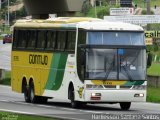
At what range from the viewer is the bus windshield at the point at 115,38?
30.6 metres

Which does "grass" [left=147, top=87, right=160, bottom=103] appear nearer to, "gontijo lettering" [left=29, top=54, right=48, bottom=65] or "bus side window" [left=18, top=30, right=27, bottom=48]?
"gontijo lettering" [left=29, top=54, right=48, bottom=65]

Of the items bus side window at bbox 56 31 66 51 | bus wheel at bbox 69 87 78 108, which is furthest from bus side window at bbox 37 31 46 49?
bus wheel at bbox 69 87 78 108

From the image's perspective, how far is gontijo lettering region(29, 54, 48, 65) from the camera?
112 ft

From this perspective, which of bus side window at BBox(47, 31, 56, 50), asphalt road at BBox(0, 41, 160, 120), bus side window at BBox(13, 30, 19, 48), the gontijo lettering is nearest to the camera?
asphalt road at BBox(0, 41, 160, 120)

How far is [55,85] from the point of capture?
109ft

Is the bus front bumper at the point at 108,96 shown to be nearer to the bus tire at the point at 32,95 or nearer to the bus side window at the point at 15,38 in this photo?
the bus tire at the point at 32,95

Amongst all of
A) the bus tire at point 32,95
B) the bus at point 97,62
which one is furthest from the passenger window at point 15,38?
the bus at point 97,62

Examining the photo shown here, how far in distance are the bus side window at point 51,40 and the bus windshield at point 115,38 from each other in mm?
2990

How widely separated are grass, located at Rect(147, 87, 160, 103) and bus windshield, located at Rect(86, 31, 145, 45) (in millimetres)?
5867

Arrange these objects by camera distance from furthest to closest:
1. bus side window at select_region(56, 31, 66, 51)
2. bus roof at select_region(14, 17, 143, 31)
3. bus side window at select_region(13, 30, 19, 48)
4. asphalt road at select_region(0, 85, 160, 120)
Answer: bus side window at select_region(13, 30, 19, 48), bus side window at select_region(56, 31, 66, 51), bus roof at select_region(14, 17, 143, 31), asphalt road at select_region(0, 85, 160, 120)

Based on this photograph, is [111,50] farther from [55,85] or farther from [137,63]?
[55,85]

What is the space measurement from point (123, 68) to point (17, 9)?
503ft

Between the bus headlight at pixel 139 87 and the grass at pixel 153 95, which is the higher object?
the bus headlight at pixel 139 87

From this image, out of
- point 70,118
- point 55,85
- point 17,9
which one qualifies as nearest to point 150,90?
point 55,85
